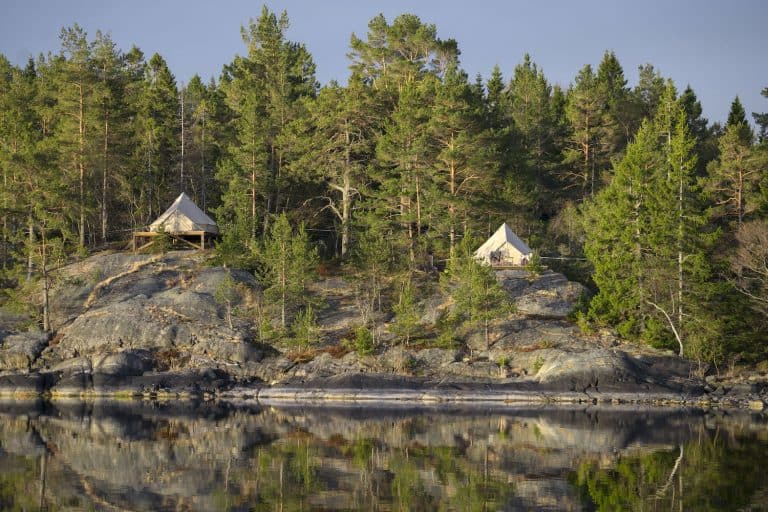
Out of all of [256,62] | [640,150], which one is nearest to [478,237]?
[640,150]

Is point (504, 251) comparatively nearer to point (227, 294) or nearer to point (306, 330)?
point (306, 330)

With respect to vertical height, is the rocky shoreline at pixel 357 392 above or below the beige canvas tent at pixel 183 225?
below

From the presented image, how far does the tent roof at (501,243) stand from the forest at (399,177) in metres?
1.56

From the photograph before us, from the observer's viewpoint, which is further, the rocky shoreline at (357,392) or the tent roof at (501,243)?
the tent roof at (501,243)

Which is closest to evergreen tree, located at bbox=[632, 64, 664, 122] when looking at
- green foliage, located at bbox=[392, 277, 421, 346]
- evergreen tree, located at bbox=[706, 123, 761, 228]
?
evergreen tree, located at bbox=[706, 123, 761, 228]

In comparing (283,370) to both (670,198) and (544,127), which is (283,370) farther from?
(544,127)

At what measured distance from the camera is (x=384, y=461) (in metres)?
23.4

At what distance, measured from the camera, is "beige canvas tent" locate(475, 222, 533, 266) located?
50531mm

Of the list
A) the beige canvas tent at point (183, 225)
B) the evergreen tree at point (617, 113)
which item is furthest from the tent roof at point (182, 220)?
the evergreen tree at point (617, 113)

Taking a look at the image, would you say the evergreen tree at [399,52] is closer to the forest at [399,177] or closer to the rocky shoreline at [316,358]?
the forest at [399,177]

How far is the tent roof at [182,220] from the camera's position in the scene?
5538 cm

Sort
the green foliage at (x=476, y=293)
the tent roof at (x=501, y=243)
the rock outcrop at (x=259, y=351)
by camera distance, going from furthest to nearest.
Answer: the tent roof at (x=501, y=243)
the green foliage at (x=476, y=293)
the rock outcrop at (x=259, y=351)

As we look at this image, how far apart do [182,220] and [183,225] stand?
0.32 m

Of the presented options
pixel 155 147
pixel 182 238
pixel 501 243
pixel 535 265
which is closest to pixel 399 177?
pixel 501 243
